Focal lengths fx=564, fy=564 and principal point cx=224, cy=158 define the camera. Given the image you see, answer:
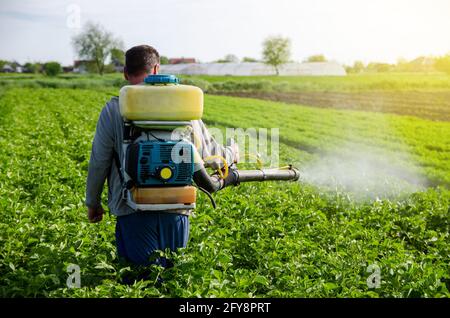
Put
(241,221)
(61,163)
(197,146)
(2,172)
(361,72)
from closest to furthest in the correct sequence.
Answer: (197,146) < (241,221) < (2,172) < (61,163) < (361,72)

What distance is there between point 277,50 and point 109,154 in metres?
34.7

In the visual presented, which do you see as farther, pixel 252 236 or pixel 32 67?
pixel 32 67

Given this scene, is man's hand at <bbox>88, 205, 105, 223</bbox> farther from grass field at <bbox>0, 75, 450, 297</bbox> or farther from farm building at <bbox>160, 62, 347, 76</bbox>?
farm building at <bbox>160, 62, 347, 76</bbox>

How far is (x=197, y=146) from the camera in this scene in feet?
10.8

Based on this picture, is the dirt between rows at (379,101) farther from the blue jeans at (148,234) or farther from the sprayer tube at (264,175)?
the blue jeans at (148,234)

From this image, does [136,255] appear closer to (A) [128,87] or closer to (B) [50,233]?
(A) [128,87]

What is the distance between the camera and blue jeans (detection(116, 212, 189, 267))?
3.28m

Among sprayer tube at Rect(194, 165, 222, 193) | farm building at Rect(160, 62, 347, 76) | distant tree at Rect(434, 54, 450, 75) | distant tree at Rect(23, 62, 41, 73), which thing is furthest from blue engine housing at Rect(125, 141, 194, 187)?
A: distant tree at Rect(23, 62, 41, 73)

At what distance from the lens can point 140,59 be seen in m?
3.26

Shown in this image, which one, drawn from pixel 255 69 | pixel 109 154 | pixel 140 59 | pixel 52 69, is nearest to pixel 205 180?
pixel 109 154

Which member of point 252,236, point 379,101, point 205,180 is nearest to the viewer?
point 205,180

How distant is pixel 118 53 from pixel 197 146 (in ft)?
39.8

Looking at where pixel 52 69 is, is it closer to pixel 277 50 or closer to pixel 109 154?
pixel 277 50
